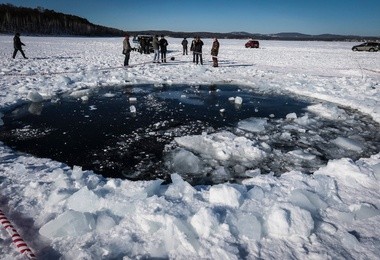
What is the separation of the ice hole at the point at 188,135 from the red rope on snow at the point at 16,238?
1568 millimetres

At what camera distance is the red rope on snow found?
251 cm

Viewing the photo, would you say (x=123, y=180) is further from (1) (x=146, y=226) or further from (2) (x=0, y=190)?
(2) (x=0, y=190)

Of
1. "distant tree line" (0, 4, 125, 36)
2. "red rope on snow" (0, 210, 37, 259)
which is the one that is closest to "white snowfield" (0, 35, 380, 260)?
"red rope on snow" (0, 210, 37, 259)

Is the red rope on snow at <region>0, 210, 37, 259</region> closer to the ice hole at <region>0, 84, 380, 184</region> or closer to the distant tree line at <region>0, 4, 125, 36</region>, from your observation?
the ice hole at <region>0, 84, 380, 184</region>

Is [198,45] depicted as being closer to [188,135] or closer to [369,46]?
[188,135]

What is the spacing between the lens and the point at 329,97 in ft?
30.4

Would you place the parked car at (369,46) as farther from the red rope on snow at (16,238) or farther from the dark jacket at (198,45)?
the red rope on snow at (16,238)

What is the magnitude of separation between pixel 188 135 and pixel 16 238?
3.74m

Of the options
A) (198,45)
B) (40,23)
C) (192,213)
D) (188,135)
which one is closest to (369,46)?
(198,45)

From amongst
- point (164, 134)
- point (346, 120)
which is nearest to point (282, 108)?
point (346, 120)

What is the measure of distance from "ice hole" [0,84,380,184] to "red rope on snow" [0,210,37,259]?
157 centimetres

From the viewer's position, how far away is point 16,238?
2666mm

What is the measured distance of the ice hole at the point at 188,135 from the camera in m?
4.69

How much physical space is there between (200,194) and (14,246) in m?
1.95
